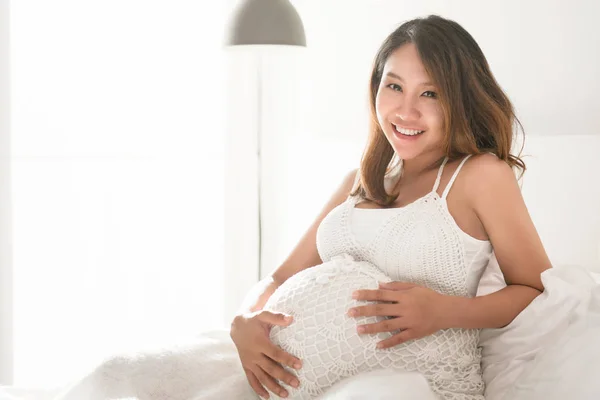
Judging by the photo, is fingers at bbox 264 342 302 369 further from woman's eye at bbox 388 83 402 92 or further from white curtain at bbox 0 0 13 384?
white curtain at bbox 0 0 13 384

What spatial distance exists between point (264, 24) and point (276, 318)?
4.62 feet

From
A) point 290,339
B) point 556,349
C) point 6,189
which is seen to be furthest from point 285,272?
point 6,189

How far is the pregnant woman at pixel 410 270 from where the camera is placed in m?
1.44

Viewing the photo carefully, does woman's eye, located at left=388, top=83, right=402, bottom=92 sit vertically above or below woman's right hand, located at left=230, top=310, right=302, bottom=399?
above

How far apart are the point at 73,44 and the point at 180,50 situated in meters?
0.45

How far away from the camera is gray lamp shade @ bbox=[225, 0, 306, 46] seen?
2.64 metres

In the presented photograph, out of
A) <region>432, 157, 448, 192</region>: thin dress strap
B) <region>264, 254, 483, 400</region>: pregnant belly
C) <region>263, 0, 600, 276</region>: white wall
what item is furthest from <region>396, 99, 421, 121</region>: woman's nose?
<region>263, 0, 600, 276</region>: white wall

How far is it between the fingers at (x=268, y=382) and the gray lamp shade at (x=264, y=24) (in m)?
1.42

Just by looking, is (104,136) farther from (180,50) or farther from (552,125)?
(552,125)

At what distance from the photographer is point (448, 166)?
168 cm

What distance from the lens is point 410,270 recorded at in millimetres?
1570

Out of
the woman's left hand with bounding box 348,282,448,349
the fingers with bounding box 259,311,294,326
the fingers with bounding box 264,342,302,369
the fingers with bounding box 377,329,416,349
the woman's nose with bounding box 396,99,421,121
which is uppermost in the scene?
the woman's nose with bounding box 396,99,421,121

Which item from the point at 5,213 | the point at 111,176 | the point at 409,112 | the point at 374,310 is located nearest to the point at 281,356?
the point at 374,310

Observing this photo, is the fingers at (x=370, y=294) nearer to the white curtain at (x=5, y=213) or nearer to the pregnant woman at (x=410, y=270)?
the pregnant woman at (x=410, y=270)
